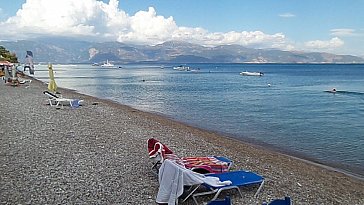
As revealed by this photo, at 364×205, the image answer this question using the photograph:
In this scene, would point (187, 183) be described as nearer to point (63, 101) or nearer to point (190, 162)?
point (190, 162)

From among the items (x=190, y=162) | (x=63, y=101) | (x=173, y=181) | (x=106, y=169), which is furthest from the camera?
(x=63, y=101)

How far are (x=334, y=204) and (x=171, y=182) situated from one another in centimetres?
400

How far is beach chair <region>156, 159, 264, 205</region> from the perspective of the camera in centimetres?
703

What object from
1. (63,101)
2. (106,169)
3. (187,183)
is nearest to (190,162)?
(187,183)

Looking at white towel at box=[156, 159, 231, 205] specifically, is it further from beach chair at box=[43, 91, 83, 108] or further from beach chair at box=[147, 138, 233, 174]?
beach chair at box=[43, 91, 83, 108]

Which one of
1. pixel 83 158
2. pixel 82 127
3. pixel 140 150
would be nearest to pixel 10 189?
pixel 83 158

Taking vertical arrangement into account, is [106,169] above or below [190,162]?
below

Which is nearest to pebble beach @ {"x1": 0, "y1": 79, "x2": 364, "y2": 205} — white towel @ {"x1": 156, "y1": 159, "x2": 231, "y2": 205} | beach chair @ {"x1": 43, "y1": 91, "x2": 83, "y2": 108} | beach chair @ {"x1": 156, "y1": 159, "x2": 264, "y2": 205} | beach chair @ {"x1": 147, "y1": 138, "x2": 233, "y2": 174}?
beach chair @ {"x1": 156, "y1": 159, "x2": 264, "y2": 205}

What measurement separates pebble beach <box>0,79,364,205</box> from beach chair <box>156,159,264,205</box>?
263 millimetres

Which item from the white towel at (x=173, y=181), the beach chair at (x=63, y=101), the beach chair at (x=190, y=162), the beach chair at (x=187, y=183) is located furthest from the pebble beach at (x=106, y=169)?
the beach chair at (x=63, y=101)

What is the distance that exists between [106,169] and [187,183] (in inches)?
118

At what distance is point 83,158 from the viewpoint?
33.3ft

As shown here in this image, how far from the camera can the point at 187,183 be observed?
713 cm

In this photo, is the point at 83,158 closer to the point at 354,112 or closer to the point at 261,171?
the point at 261,171
